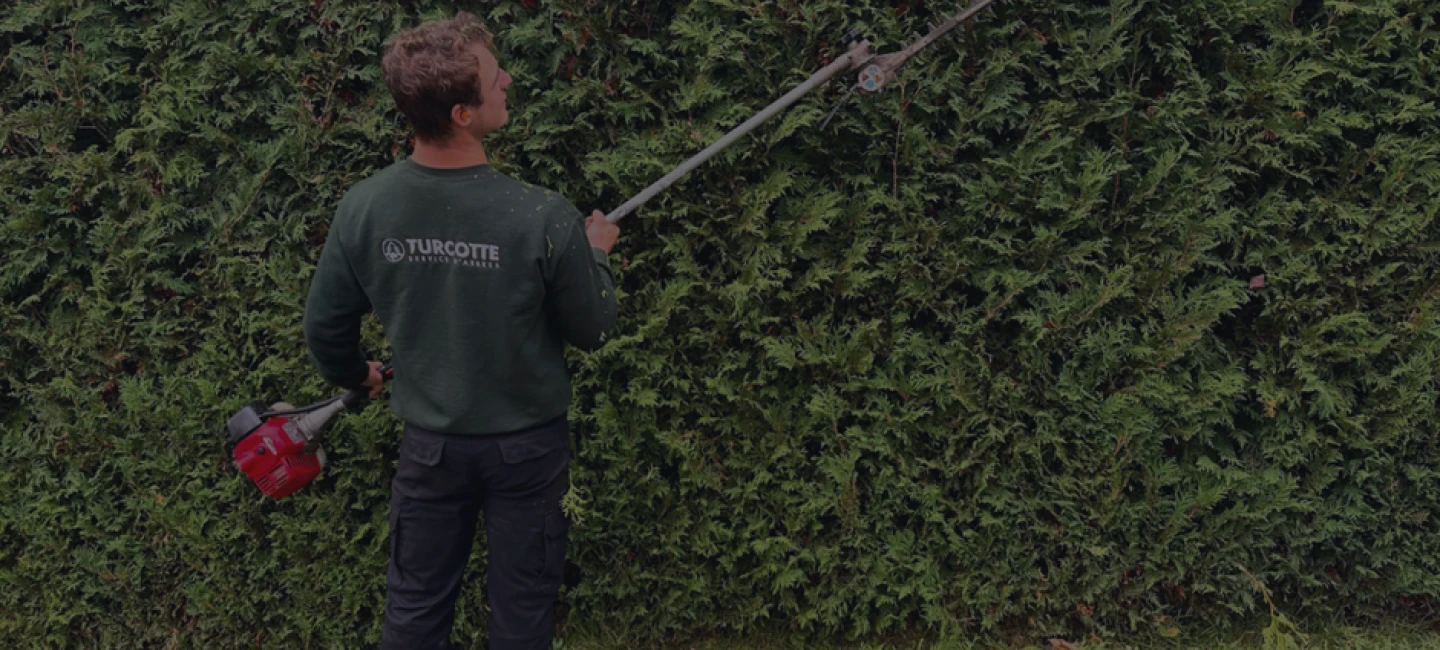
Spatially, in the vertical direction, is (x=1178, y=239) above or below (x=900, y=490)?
above

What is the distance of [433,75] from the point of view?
2072mm

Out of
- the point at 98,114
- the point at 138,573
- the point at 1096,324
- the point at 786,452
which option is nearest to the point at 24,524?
the point at 138,573

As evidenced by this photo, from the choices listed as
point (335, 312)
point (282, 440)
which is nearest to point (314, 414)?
point (282, 440)

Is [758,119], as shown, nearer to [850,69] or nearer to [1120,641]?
[850,69]

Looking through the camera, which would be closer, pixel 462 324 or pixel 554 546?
pixel 462 324

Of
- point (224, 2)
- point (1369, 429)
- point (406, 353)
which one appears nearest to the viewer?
point (406, 353)

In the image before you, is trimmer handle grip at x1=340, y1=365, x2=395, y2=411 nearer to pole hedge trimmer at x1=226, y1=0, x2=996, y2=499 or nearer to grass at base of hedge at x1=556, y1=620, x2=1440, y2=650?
pole hedge trimmer at x1=226, y1=0, x2=996, y2=499

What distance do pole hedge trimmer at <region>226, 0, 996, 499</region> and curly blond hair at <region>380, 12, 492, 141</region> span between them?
69 centimetres

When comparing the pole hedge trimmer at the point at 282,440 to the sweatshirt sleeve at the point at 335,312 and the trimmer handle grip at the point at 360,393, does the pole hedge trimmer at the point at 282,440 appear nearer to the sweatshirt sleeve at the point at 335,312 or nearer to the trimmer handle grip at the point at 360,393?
the trimmer handle grip at the point at 360,393

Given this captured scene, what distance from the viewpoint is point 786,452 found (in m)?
3.35

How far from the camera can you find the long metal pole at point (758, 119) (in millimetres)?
2865

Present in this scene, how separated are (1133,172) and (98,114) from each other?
4.09m

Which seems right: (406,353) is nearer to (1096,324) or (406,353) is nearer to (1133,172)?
(1096,324)

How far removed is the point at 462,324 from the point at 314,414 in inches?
37.1
